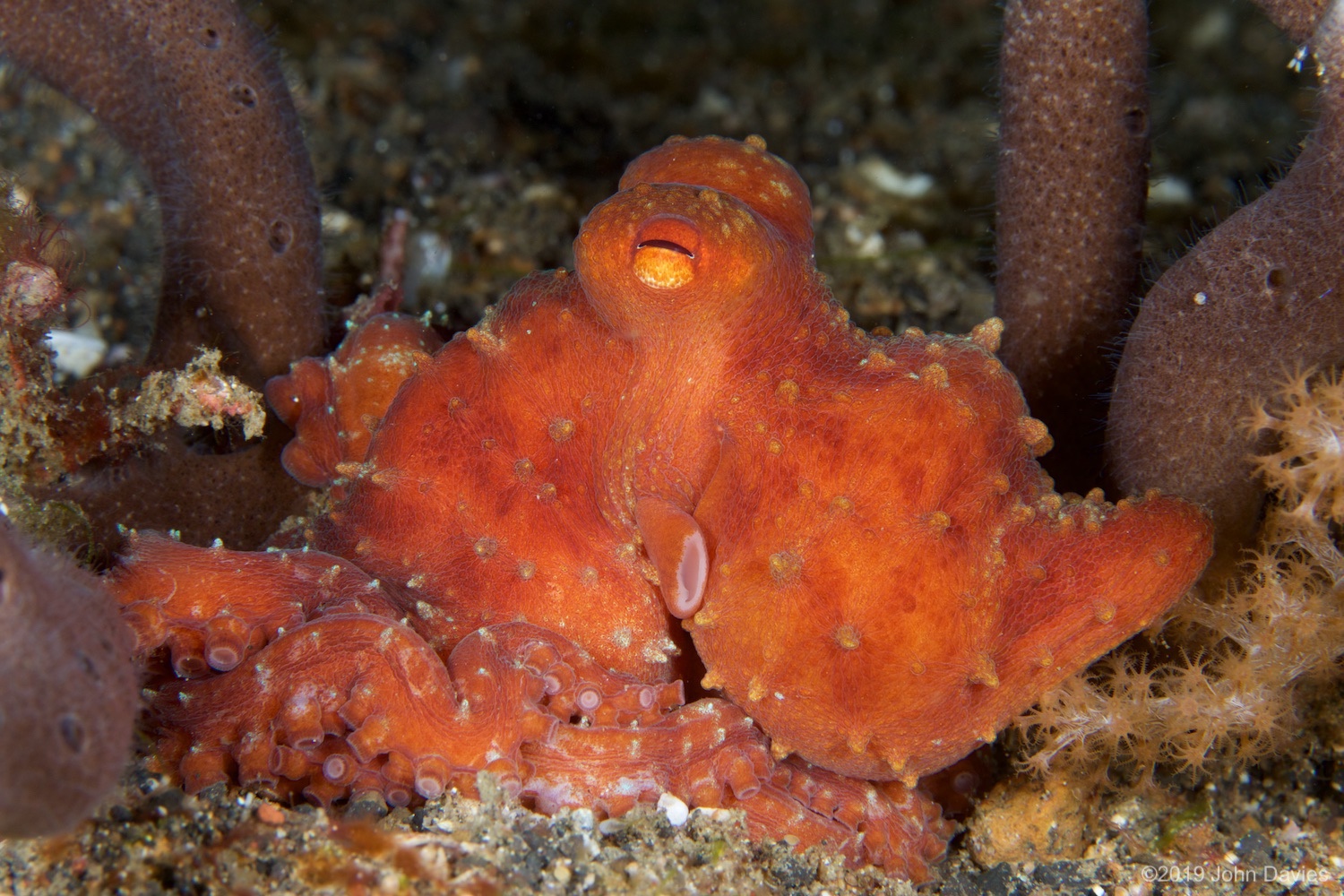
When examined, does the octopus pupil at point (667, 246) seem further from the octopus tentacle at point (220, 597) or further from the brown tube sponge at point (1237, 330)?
the brown tube sponge at point (1237, 330)

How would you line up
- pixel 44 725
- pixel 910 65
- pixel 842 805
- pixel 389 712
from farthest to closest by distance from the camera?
pixel 910 65 → pixel 842 805 → pixel 389 712 → pixel 44 725

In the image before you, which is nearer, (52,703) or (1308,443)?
(52,703)

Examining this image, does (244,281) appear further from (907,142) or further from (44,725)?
(907,142)

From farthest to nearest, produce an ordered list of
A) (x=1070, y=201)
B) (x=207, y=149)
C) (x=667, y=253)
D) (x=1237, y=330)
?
(x=207, y=149), (x=1070, y=201), (x=1237, y=330), (x=667, y=253)

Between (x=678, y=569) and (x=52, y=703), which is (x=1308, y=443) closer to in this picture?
(x=678, y=569)

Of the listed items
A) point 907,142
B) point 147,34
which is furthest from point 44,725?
point 907,142

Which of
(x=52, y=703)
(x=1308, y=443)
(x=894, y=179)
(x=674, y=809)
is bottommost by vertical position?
(x=674, y=809)

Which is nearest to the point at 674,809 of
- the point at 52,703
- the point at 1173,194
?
the point at 52,703
